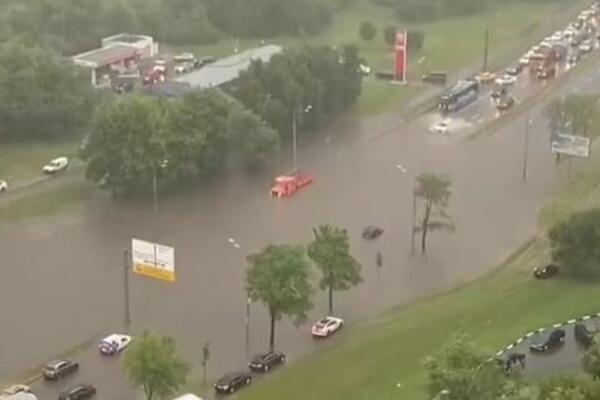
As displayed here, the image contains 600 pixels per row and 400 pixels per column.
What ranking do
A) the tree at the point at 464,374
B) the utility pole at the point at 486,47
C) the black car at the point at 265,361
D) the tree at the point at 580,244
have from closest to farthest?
the tree at the point at 464,374
the black car at the point at 265,361
the tree at the point at 580,244
the utility pole at the point at 486,47

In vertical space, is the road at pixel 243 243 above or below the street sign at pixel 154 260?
below

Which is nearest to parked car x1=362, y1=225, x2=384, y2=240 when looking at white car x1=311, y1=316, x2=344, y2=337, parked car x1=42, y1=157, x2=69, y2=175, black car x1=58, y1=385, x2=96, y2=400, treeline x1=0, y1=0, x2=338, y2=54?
white car x1=311, y1=316, x2=344, y2=337

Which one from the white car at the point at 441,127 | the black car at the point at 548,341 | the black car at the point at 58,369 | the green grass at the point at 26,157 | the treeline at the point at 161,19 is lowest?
the green grass at the point at 26,157

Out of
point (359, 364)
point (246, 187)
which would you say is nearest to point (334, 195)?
point (246, 187)

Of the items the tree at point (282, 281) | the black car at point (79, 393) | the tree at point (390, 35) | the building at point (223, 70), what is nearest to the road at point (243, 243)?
the black car at point (79, 393)

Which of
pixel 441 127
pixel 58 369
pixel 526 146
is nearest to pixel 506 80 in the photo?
pixel 441 127

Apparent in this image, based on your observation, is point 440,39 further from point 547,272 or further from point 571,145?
point 547,272

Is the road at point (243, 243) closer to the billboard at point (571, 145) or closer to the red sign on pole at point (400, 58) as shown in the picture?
the billboard at point (571, 145)
